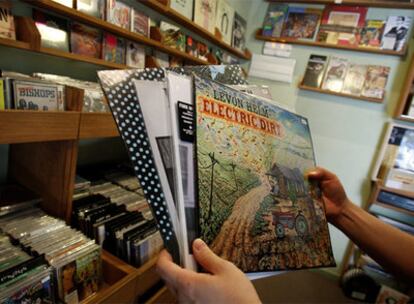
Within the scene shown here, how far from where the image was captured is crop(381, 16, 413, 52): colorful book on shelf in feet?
5.89

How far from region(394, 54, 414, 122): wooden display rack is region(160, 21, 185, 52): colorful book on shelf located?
159cm

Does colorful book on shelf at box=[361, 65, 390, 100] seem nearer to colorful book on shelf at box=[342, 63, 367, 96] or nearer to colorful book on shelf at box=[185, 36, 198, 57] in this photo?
colorful book on shelf at box=[342, 63, 367, 96]

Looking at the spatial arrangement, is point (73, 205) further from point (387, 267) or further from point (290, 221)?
point (387, 267)

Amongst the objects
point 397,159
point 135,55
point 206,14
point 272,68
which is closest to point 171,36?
point 135,55

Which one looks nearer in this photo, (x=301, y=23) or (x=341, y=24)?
(x=341, y=24)

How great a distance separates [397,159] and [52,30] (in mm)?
2261

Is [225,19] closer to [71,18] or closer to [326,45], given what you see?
[326,45]

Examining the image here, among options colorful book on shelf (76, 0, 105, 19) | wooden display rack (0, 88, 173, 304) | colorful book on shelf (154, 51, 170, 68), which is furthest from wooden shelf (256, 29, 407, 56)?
wooden display rack (0, 88, 173, 304)

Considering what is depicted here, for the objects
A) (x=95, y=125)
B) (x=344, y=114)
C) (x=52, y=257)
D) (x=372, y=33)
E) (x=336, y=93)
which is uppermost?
(x=372, y=33)

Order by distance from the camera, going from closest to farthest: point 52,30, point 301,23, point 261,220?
point 261,220
point 52,30
point 301,23

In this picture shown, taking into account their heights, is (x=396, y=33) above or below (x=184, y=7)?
above

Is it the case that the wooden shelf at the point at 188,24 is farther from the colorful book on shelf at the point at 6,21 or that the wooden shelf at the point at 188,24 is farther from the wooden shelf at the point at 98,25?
the colorful book on shelf at the point at 6,21

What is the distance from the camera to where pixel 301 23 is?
2098 mm

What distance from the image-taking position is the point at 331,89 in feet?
6.63
